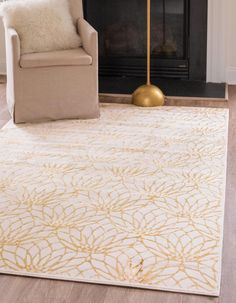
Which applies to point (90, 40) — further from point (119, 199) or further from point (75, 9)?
point (119, 199)

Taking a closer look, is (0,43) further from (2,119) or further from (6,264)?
(6,264)

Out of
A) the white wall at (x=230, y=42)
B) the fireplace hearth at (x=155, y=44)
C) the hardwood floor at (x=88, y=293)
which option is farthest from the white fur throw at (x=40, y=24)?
the hardwood floor at (x=88, y=293)

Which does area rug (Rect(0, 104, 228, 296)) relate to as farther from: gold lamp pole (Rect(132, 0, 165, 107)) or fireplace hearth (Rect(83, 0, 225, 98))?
fireplace hearth (Rect(83, 0, 225, 98))

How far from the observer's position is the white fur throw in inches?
178

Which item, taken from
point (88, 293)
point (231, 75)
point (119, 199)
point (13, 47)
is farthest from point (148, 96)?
point (88, 293)

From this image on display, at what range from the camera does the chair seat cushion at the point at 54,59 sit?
4414mm

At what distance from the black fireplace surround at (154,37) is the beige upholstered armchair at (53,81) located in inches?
38.6

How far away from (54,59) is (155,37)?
4.50ft

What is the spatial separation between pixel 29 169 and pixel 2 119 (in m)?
1.00

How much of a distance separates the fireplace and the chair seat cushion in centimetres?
115

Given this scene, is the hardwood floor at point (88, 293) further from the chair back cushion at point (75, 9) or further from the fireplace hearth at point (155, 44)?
the fireplace hearth at point (155, 44)

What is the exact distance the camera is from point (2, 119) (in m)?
4.70

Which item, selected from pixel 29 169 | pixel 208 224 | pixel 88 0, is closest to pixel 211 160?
pixel 208 224

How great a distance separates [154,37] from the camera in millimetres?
5535
